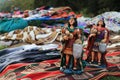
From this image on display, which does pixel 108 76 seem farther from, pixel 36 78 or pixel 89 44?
pixel 36 78

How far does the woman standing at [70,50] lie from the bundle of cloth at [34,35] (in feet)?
14.2

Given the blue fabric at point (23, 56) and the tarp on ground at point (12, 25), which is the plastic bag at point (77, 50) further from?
the tarp on ground at point (12, 25)

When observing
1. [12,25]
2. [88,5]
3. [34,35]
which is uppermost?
[88,5]

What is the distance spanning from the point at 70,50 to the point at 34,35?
197 inches

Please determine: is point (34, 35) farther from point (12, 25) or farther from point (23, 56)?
point (23, 56)

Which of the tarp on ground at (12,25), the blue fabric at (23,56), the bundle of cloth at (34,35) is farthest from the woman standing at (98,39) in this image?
the tarp on ground at (12,25)

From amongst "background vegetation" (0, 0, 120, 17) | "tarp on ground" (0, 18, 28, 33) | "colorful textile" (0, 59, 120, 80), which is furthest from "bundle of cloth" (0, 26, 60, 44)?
"background vegetation" (0, 0, 120, 17)

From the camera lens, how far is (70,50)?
6328mm

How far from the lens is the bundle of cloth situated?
10953mm

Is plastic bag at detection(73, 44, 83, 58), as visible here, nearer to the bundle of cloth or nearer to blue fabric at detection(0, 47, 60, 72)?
blue fabric at detection(0, 47, 60, 72)

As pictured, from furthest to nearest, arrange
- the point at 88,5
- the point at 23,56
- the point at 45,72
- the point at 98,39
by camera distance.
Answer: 1. the point at 88,5
2. the point at 23,56
3. the point at 98,39
4. the point at 45,72

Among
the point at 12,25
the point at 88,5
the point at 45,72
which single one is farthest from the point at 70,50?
the point at 88,5

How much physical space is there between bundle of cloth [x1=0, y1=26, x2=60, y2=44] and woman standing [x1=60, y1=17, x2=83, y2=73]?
14.2ft

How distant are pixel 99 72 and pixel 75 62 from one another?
47 centimetres
